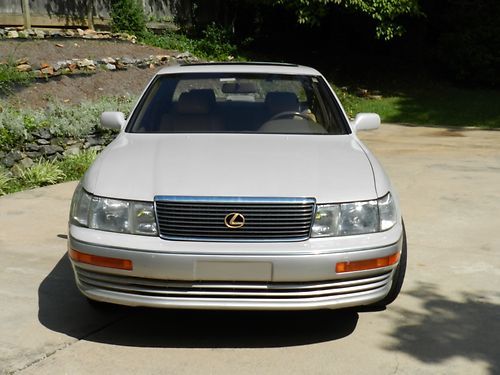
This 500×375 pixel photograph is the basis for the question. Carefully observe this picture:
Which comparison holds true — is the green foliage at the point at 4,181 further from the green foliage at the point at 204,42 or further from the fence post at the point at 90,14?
the green foliage at the point at 204,42

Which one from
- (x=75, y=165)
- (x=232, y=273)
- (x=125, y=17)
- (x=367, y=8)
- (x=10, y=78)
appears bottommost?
(x=75, y=165)

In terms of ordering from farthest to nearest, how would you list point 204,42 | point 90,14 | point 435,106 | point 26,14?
point 204,42 < point 435,106 < point 90,14 < point 26,14

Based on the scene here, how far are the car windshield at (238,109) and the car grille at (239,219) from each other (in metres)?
1.34

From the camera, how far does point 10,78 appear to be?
1013 centimetres

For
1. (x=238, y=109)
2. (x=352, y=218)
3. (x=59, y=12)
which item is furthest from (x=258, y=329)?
(x=59, y=12)

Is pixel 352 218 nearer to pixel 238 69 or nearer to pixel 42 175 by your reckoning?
pixel 238 69

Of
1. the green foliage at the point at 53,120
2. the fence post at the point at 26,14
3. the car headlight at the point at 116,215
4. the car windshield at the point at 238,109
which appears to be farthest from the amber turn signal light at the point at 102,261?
the fence post at the point at 26,14

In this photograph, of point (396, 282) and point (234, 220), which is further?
point (396, 282)

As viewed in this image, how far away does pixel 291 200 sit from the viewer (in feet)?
11.1

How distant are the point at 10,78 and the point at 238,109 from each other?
640 cm

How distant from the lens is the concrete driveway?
3463 millimetres

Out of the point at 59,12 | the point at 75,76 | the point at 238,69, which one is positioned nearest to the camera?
the point at 238,69

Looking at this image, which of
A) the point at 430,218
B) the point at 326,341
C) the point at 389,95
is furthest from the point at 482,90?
the point at 326,341

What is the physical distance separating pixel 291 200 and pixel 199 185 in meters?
0.49
